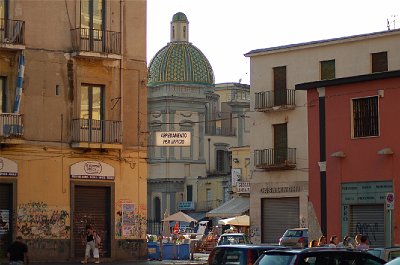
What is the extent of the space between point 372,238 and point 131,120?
12699 mm

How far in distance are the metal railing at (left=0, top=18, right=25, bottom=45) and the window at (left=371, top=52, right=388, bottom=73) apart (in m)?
19.6

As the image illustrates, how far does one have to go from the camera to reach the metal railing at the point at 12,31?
138 feet

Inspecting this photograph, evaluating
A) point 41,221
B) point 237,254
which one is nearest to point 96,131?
point 41,221

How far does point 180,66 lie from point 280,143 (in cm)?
4324

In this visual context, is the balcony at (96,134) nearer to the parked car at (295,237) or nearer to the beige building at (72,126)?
the beige building at (72,126)

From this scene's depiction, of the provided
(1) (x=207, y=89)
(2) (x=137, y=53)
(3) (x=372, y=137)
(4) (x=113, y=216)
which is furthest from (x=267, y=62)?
(1) (x=207, y=89)

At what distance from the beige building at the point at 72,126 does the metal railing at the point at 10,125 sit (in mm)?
46

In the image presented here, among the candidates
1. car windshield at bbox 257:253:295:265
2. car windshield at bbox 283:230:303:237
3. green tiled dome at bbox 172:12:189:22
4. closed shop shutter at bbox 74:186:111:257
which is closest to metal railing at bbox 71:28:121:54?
closed shop shutter at bbox 74:186:111:257

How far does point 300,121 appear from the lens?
184 ft

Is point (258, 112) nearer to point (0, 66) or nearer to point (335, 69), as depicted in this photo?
point (335, 69)

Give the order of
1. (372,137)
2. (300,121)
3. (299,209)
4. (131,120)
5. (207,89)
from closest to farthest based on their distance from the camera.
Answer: (372,137) → (131,120) → (299,209) → (300,121) → (207,89)

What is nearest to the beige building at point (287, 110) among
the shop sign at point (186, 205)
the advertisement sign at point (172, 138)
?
the advertisement sign at point (172, 138)

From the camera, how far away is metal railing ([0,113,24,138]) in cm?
4162

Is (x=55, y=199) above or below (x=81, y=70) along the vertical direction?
below
